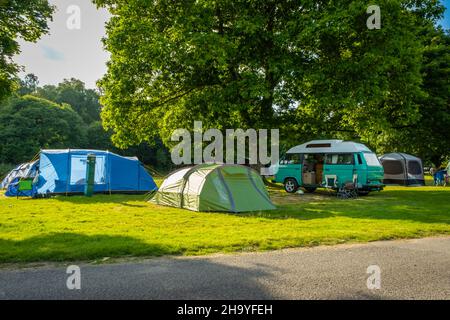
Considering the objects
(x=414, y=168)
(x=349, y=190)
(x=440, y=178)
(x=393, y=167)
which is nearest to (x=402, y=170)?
(x=393, y=167)

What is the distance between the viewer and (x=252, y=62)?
61.4 ft

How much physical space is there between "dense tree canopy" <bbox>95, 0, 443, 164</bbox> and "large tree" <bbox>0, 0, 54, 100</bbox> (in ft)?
14.4

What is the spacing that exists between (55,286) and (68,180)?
14.7 meters

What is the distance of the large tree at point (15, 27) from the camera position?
65.9 feet

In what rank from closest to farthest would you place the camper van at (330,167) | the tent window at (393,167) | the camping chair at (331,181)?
the camper van at (330,167), the camping chair at (331,181), the tent window at (393,167)

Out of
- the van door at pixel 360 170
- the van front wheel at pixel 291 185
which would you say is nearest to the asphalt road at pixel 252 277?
the van door at pixel 360 170

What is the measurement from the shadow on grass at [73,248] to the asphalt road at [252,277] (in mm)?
516

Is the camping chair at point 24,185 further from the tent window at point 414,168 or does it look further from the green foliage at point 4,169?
the green foliage at point 4,169

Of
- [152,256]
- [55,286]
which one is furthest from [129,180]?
[55,286]

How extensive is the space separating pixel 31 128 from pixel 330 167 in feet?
149

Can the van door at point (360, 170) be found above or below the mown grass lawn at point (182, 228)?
above

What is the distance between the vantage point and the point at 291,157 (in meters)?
21.0

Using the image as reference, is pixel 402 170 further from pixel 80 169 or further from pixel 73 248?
pixel 73 248

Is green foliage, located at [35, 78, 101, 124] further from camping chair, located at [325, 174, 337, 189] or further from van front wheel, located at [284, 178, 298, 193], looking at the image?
camping chair, located at [325, 174, 337, 189]
